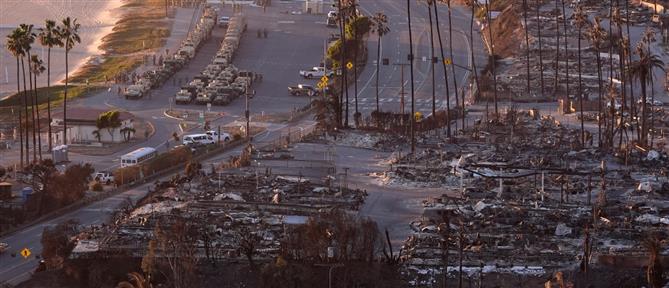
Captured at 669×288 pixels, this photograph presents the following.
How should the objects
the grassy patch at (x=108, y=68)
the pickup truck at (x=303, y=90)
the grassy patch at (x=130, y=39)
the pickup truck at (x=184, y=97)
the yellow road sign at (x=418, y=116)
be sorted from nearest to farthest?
the yellow road sign at (x=418, y=116)
the pickup truck at (x=184, y=97)
the pickup truck at (x=303, y=90)
the grassy patch at (x=108, y=68)
the grassy patch at (x=130, y=39)

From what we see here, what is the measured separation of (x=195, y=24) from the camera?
10394 centimetres

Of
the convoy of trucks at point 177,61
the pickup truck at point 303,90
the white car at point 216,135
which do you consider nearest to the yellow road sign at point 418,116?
the white car at point 216,135

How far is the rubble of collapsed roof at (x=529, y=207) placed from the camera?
4284 cm

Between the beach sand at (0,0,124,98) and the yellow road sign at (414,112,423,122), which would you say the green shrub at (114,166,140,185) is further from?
the beach sand at (0,0,124,98)

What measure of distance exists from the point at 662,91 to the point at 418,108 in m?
12.4

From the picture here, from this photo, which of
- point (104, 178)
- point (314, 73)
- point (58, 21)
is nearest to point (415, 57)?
point (314, 73)

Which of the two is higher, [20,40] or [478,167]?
[20,40]

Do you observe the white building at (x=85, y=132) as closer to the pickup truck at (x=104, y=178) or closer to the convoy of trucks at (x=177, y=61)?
the pickup truck at (x=104, y=178)

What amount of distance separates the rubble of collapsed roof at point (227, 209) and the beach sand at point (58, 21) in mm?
33074

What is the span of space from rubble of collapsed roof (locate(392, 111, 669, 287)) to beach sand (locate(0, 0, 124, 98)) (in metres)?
33.8

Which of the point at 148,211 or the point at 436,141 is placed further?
the point at 436,141

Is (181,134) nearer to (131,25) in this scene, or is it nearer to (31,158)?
(31,158)

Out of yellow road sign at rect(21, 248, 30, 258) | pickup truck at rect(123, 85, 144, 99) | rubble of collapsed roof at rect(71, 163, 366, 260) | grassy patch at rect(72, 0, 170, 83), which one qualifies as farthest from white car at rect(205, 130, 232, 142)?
yellow road sign at rect(21, 248, 30, 258)

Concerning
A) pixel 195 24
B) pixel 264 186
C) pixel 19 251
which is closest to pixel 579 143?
pixel 264 186
